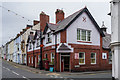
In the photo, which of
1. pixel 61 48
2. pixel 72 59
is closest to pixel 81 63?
pixel 72 59

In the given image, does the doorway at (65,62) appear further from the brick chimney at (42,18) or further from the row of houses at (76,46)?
the brick chimney at (42,18)

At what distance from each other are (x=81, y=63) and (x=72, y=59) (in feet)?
6.21

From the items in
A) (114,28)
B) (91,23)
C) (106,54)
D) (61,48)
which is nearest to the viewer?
(114,28)

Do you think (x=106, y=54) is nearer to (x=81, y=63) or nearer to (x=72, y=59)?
(x=81, y=63)

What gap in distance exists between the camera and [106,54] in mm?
24844

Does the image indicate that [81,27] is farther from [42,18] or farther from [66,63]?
[42,18]

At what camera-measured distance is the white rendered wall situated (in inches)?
822

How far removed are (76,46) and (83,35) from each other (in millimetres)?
2327

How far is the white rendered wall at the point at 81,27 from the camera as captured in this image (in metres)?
20.9

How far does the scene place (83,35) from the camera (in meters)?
22.4

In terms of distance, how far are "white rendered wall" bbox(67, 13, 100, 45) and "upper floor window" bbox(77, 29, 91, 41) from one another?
0.46 m

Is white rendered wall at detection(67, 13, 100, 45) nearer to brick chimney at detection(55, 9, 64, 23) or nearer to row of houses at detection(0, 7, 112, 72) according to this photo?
row of houses at detection(0, 7, 112, 72)

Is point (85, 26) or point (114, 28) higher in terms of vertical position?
point (85, 26)

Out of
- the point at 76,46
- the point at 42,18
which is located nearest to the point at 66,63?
the point at 76,46
